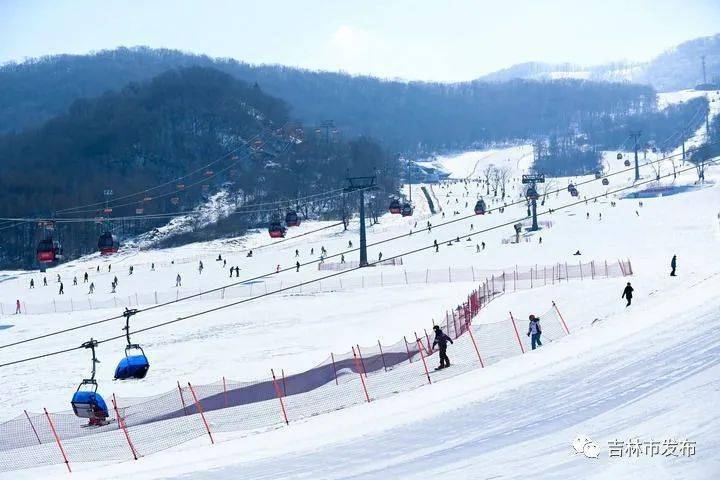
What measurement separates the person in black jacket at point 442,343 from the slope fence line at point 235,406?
21 cm

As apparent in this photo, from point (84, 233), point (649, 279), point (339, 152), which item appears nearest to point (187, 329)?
point (649, 279)

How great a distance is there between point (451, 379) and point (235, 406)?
5.31 meters

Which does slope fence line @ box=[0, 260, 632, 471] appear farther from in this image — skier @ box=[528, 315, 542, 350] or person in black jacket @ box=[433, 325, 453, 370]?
skier @ box=[528, 315, 542, 350]

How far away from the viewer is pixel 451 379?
16.6 metres

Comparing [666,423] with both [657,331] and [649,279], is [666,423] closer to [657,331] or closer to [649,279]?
[657,331]

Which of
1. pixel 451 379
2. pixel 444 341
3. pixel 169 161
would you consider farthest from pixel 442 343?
pixel 169 161

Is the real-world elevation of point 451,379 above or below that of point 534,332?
below

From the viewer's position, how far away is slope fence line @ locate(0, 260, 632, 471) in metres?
15.3

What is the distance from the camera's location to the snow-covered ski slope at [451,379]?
11359 mm

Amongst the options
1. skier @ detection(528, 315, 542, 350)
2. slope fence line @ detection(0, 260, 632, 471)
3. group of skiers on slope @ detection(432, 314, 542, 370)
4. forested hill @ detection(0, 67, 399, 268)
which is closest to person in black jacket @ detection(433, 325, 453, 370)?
group of skiers on slope @ detection(432, 314, 542, 370)

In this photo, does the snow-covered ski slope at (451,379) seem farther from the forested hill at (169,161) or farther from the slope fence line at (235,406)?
the forested hill at (169,161)

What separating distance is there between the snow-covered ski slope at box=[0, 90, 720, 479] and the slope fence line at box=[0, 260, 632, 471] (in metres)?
0.80

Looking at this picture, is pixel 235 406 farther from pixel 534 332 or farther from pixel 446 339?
pixel 534 332

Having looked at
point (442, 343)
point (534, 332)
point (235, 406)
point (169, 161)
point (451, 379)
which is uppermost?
point (169, 161)
